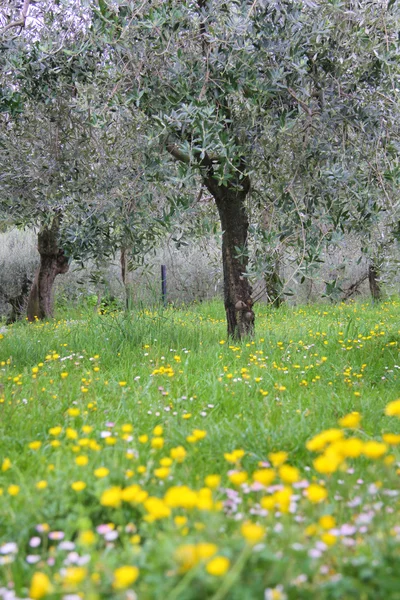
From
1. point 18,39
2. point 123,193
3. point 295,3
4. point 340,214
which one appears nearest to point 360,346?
point 340,214

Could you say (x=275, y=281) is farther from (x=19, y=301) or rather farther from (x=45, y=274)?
(x=19, y=301)

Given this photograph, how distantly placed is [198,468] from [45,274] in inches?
380

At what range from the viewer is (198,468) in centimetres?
274

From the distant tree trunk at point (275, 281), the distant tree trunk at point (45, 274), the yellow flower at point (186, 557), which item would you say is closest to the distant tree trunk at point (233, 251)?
the distant tree trunk at point (275, 281)

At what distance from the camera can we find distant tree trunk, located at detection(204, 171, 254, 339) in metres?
6.30

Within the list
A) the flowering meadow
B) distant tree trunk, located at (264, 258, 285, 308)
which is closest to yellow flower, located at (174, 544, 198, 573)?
the flowering meadow

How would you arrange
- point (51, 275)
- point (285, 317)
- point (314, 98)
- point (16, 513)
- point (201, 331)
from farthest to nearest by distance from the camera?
point (51, 275) < point (285, 317) < point (201, 331) < point (314, 98) < point (16, 513)

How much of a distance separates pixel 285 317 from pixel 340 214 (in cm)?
508

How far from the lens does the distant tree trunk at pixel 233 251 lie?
6.30 metres

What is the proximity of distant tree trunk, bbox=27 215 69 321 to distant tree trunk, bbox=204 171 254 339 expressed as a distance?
5.79 m

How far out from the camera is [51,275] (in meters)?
11.8

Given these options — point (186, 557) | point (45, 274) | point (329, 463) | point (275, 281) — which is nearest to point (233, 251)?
point (275, 281)

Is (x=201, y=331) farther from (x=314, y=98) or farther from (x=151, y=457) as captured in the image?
(x=151, y=457)

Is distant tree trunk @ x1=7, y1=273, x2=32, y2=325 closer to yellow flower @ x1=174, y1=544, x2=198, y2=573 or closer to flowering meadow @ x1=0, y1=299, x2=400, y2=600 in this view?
flowering meadow @ x1=0, y1=299, x2=400, y2=600
